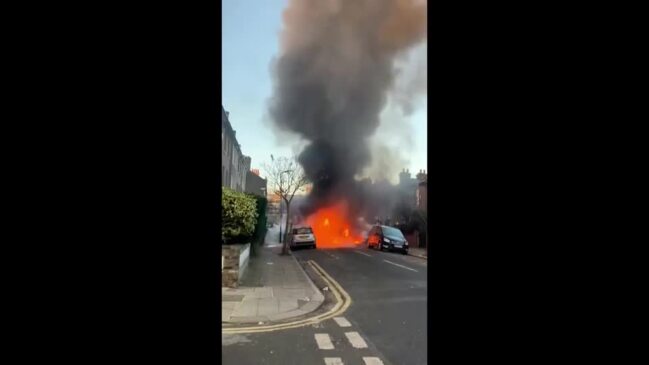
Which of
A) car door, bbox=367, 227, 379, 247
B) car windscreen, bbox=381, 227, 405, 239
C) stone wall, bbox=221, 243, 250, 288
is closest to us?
stone wall, bbox=221, 243, 250, 288

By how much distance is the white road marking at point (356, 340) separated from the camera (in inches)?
208

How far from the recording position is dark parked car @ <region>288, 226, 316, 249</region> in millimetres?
23859

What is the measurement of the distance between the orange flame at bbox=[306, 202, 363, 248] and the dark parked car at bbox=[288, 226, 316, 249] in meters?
12.1

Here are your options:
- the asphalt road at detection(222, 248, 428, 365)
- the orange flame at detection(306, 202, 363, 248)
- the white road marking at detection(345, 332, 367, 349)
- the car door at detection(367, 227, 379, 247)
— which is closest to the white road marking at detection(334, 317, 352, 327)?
the asphalt road at detection(222, 248, 428, 365)

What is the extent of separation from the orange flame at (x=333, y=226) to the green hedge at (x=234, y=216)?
2517cm

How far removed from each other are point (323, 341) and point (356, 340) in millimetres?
429

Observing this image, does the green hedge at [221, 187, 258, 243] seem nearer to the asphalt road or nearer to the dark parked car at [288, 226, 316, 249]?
the asphalt road

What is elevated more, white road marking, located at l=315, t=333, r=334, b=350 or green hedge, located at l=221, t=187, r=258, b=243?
green hedge, located at l=221, t=187, r=258, b=243

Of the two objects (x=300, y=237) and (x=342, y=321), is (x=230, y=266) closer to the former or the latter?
(x=342, y=321)

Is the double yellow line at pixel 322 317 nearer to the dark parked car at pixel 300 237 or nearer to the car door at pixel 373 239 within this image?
the car door at pixel 373 239

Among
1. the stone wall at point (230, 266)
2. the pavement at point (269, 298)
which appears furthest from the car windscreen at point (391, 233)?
the stone wall at point (230, 266)
